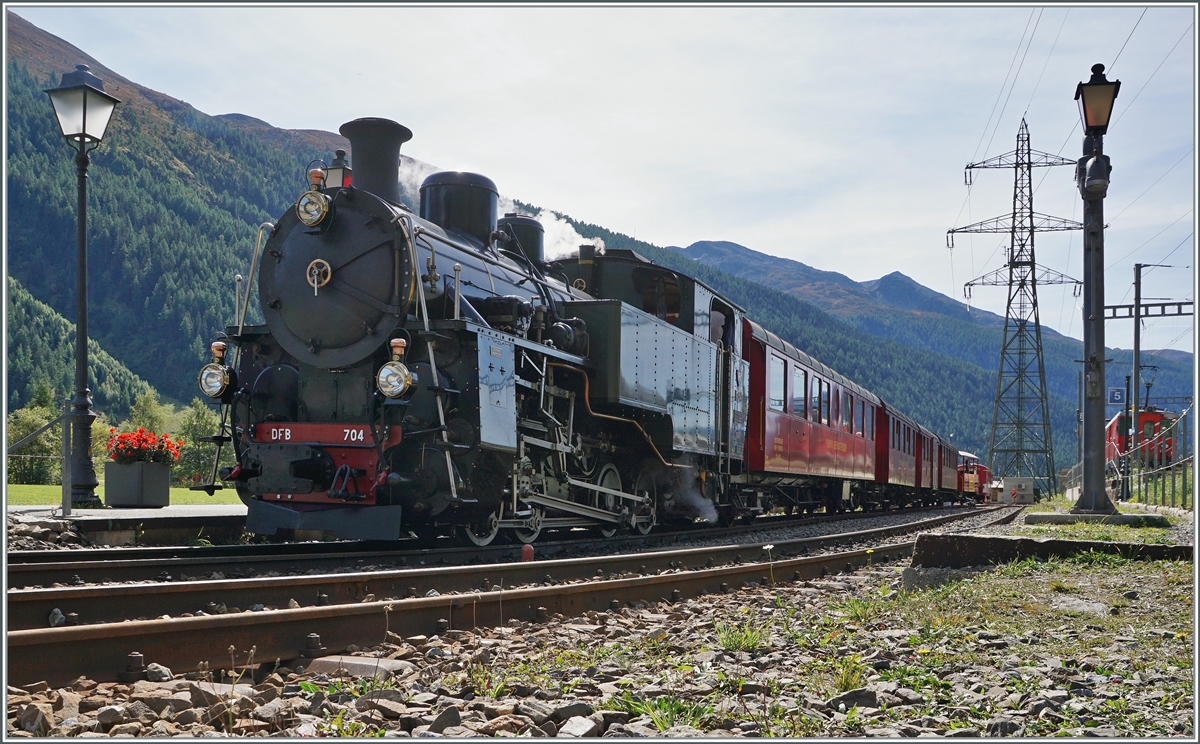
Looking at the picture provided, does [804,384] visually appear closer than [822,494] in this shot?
Yes

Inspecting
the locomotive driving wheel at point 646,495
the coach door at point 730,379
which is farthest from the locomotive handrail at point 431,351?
the coach door at point 730,379

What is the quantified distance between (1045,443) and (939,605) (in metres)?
39.0

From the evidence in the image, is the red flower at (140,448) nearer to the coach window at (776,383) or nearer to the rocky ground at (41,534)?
the rocky ground at (41,534)

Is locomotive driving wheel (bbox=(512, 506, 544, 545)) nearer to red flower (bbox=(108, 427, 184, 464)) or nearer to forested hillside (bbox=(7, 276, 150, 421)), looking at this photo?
red flower (bbox=(108, 427, 184, 464))

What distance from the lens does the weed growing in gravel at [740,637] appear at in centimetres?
391

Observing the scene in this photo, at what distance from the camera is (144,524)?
27.0ft

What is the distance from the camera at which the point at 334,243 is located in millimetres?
7969

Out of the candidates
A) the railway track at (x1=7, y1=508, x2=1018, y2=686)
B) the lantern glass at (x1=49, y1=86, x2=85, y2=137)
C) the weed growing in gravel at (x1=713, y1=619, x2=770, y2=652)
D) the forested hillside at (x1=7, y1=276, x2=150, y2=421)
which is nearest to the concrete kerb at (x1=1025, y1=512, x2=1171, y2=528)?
the railway track at (x1=7, y1=508, x2=1018, y2=686)

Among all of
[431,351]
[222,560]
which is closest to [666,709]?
[222,560]

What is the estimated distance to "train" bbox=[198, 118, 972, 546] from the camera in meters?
7.24

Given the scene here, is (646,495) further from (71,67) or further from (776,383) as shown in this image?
(71,67)

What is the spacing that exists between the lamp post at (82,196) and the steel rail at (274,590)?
15.4ft

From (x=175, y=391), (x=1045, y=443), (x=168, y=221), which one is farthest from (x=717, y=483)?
(x=168, y=221)

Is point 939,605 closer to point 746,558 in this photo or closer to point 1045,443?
point 746,558
